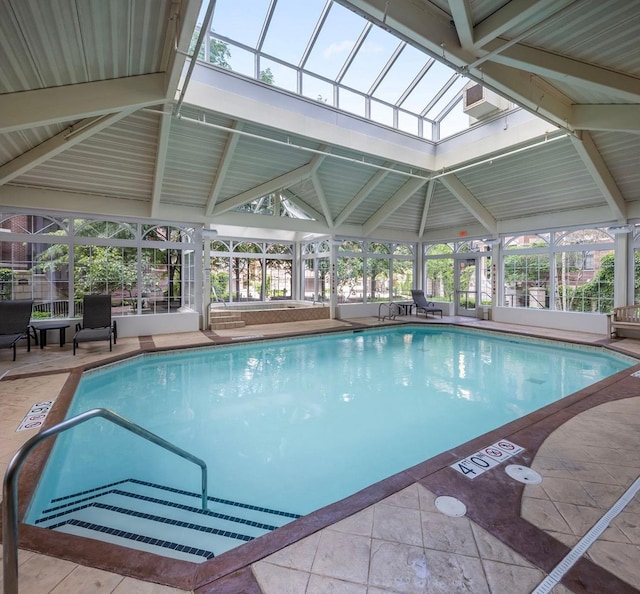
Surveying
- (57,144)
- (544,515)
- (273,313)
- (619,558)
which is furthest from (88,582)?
(273,313)

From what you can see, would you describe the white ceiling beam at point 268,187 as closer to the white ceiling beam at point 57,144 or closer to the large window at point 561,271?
the white ceiling beam at point 57,144

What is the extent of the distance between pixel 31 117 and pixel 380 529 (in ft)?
18.8

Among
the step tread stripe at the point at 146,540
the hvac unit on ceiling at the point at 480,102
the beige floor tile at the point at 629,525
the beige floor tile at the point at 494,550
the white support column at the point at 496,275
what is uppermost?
the hvac unit on ceiling at the point at 480,102

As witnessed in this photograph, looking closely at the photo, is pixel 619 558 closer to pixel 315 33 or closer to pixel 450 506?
pixel 450 506

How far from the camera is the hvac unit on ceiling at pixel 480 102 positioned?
770cm

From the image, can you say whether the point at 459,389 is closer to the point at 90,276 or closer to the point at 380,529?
the point at 380,529

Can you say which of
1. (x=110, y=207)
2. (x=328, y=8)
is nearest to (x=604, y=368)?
(x=328, y=8)

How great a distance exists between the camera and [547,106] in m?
5.45

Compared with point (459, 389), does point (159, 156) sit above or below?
above

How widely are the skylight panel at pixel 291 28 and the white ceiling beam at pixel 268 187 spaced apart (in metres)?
2.26

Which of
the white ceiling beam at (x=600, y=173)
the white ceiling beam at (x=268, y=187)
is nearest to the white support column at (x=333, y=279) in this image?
the white ceiling beam at (x=268, y=187)

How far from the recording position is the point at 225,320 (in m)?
9.52

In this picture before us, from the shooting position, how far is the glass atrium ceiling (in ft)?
20.4

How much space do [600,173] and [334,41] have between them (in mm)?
6205
